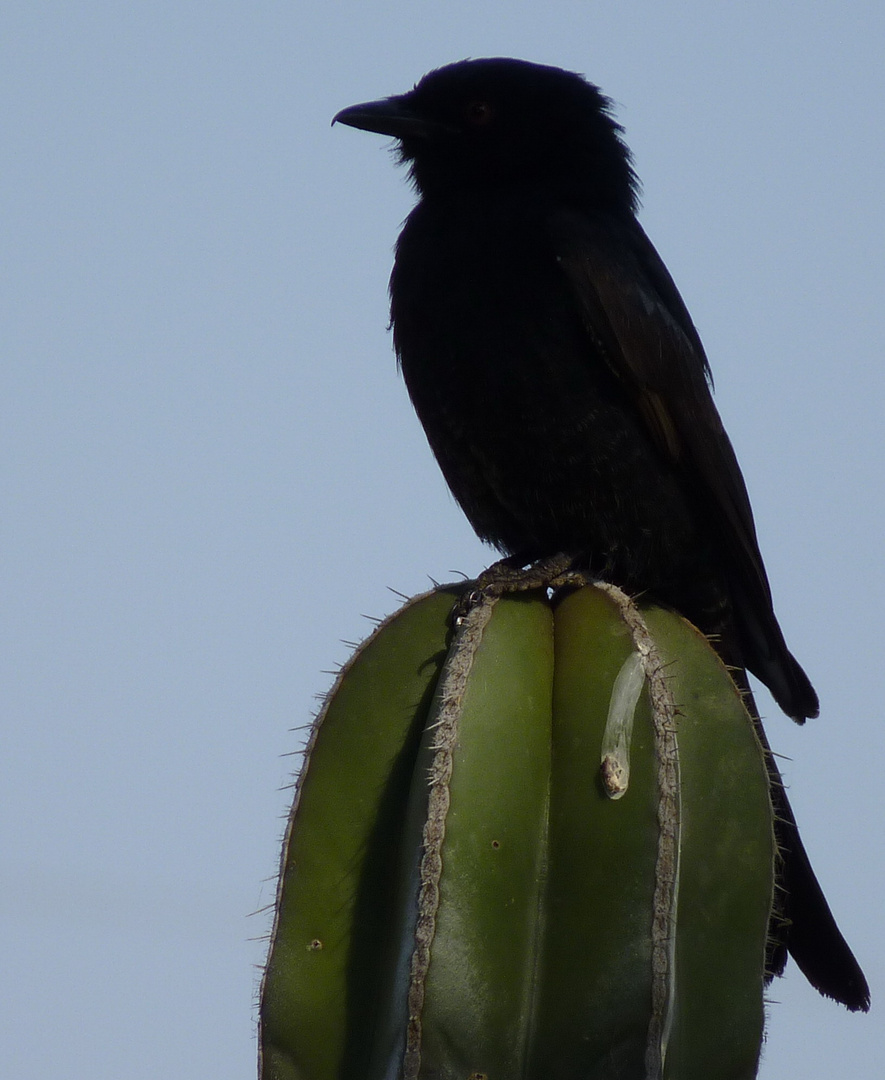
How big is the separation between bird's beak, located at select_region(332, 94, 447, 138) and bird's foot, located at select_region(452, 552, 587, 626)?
1508 mm

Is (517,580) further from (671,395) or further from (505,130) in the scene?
(505,130)

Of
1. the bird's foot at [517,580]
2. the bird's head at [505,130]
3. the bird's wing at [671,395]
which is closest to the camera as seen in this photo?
the bird's foot at [517,580]

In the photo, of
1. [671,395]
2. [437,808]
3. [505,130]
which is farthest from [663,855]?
[505,130]

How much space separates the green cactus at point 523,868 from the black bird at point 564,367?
1.09 meters

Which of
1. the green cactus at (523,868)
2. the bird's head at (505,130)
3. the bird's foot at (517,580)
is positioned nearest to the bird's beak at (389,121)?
the bird's head at (505,130)

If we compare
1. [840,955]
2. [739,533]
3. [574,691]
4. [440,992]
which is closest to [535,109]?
[739,533]

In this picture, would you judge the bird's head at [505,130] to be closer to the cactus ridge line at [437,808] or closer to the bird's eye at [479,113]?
the bird's eye at [479,113]

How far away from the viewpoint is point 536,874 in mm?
2469

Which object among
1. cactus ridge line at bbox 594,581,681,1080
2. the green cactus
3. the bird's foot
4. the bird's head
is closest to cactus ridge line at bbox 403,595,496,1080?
the green cactus

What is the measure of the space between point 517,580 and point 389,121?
191cm

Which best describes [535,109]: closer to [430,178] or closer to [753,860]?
[430,178]

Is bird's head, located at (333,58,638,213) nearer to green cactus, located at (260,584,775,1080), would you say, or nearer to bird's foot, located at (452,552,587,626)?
bird's foot, located at (452,552,587,626)

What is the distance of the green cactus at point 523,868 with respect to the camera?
2.32 m

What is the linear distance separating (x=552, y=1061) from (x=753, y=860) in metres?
0.52
